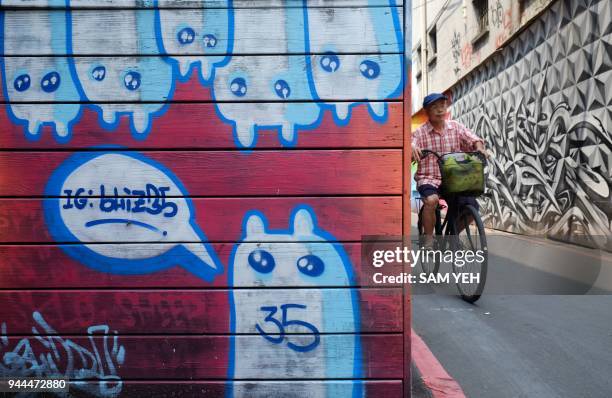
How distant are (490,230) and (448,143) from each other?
286 inches

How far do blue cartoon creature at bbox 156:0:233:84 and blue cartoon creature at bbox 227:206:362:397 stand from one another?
2.52ft

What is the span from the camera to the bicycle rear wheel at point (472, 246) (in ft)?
13.7

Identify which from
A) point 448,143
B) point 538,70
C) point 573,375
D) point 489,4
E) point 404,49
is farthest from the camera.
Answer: point 489,4

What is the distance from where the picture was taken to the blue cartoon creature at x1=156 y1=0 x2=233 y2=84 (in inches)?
90.9

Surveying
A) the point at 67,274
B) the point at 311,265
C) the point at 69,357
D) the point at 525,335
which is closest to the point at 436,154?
the point at 525,335

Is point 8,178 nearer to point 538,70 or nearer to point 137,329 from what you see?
point 137,329

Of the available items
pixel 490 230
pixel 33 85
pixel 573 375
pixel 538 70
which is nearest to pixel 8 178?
pixel 33 85

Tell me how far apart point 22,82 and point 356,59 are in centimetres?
161

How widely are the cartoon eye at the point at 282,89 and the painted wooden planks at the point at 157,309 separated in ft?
3.10

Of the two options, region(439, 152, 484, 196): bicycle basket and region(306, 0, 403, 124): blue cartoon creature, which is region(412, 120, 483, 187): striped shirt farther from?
region(306, 0, 403, 124): blue cartoon creature

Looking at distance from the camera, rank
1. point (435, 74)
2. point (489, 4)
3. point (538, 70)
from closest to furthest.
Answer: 1. point (538, 70)
2. point (489, 4)
3. point (435, 74)

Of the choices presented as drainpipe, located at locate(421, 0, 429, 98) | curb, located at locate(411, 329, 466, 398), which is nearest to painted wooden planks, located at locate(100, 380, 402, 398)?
curb, located at locate(411, 329, 466, 398)

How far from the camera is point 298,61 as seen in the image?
231 cm

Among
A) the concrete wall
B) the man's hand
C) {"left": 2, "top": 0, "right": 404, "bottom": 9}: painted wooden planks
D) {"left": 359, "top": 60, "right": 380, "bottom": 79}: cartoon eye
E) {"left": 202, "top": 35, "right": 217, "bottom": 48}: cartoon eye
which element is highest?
the concrete wall
